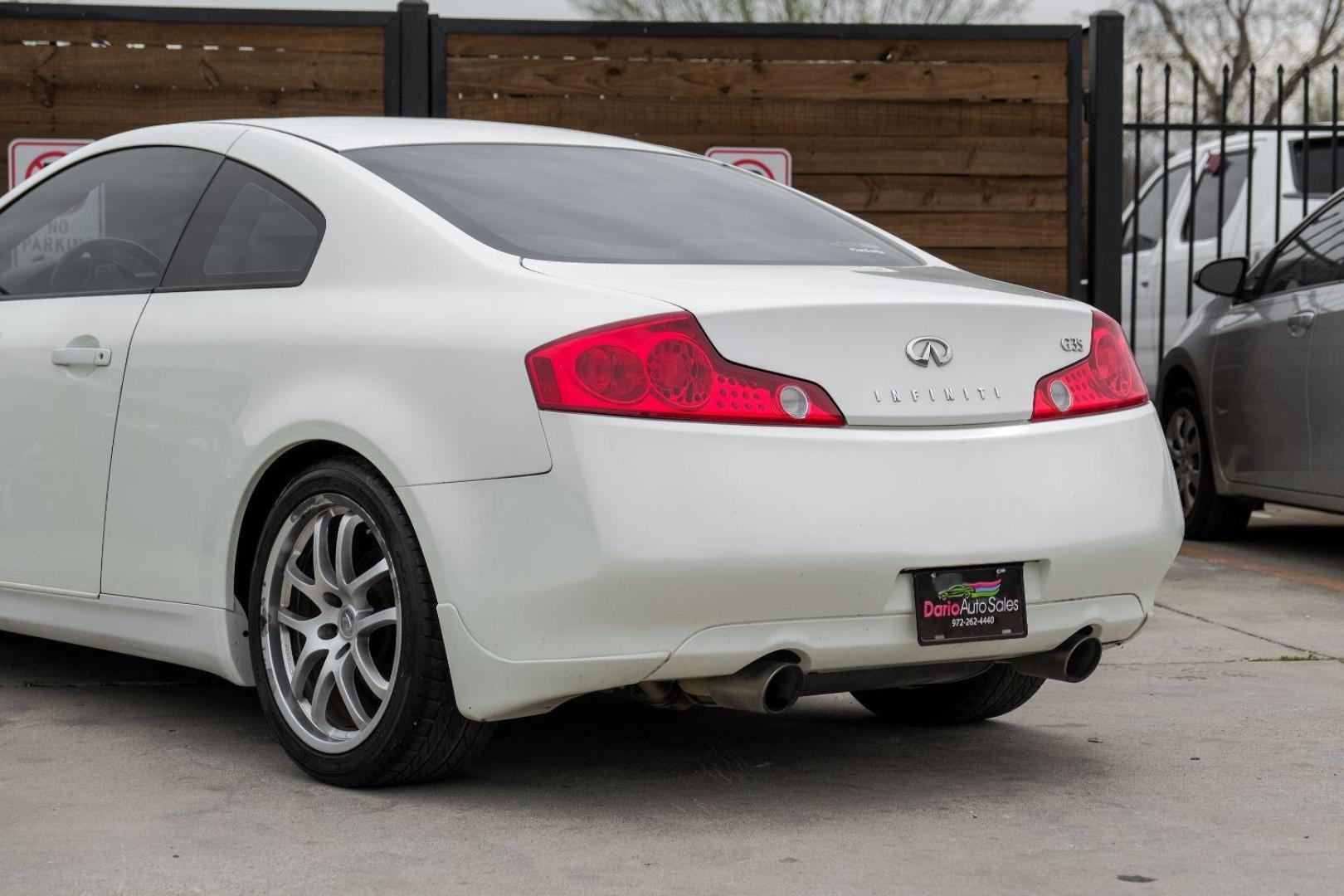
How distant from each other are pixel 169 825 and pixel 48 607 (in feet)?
4.03

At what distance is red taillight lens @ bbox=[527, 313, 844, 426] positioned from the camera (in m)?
3.42

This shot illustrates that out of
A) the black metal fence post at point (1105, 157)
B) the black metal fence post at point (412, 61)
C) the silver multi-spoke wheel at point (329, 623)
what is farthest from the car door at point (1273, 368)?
the silver multi-spoke wheel at point (329, 623)

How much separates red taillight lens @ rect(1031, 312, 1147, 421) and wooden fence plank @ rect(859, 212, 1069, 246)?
4.53 m

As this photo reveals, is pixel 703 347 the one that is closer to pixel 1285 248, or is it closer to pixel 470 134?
pixel 470 134

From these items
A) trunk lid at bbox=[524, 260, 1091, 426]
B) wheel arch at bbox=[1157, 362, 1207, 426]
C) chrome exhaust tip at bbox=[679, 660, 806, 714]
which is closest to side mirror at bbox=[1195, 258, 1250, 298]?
wheel arch at bbox=[1157, 362, 1207, 426]

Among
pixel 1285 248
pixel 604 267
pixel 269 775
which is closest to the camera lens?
pixel 604 267

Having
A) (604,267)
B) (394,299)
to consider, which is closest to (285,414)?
(394,299)

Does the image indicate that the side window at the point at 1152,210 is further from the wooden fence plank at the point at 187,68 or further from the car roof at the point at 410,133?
the car roof at the point at 410,133

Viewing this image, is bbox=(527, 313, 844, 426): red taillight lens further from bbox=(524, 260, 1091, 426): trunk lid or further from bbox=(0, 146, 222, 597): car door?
bbox=(0, 146, 222, 597): car door

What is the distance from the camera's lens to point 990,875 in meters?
3.27

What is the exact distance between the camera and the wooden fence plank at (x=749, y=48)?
8359 mm

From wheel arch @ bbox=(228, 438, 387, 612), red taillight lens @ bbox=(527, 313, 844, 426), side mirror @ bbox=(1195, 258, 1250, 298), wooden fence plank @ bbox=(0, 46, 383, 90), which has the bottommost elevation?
wheel arch @ bbox=(228, 438, 387, 612)

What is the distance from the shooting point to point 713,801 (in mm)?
3811

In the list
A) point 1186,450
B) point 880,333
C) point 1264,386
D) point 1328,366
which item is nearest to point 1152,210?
point 1186,450
